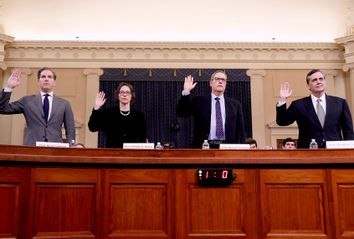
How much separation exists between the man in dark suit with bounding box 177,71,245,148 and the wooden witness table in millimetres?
758

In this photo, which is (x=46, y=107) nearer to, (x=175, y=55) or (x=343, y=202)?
(x=343, y=202)

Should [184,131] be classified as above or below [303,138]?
above

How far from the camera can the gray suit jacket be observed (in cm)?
343

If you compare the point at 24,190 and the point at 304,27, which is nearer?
the point at 24,190

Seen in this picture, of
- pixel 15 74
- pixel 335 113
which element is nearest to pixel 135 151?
pixel 15 74

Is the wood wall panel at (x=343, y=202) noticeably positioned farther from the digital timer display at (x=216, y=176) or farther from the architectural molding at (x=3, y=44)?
the architectural molding at (x=3, y=44)

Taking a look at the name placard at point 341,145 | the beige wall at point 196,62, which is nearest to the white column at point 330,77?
the beige wall at point 196,62

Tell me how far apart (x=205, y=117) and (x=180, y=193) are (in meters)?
1.01

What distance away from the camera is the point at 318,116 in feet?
11.5

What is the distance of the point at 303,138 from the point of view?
348cm

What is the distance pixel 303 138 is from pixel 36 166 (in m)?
2.00

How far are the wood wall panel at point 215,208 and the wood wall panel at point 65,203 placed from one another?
0.51 m

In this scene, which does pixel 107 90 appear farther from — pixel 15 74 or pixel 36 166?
pixel 36 166

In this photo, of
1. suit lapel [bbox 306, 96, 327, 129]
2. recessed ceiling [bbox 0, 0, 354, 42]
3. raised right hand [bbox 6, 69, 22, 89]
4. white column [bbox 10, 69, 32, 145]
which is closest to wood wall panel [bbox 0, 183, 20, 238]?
raised right hand [bbox 6, 69, 22, 89]
